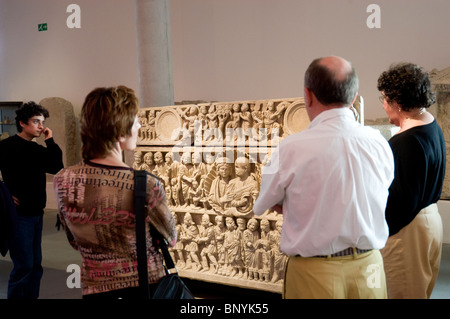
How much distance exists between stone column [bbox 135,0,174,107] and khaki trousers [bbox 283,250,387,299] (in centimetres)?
467

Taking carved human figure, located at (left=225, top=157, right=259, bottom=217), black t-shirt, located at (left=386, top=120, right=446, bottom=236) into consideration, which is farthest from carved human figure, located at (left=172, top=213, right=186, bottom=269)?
black t-shirt, located at (left=386, top=120, right=446, bottom=236)

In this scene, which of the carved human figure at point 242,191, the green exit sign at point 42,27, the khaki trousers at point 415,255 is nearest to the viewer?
the khaki trousers at point 415,255

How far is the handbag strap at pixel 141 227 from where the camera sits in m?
2.09

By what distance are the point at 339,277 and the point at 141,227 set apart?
0.90 metres

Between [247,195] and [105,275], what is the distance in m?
2.79

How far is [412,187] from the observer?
2867 millimetres

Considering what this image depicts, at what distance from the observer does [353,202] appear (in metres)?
2.16

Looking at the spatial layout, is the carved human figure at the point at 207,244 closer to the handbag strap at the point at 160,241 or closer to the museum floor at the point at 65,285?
the museum floor at the point at 65,285

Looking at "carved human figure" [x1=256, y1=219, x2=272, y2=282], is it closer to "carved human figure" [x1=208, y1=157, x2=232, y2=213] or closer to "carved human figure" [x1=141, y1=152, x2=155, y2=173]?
"carved human figure" [x1=208, y1=157, x2=232, y2=213]

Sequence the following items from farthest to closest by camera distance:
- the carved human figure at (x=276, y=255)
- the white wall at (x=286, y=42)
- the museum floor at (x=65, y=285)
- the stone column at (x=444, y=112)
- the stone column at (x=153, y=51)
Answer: the white wall at (x=286, y=42), the stone column at (x=444, y=112), the stone column at (x=153, y=51), the museum floor at (x=65, y=285), the carved human figure at (x=276, y=255)

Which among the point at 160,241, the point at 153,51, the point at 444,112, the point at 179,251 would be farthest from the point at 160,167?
the point at 444,112

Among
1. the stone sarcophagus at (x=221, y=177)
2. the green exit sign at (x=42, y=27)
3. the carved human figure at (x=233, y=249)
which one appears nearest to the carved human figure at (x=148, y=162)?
the stone sarcophagus at (x=221, y=177)

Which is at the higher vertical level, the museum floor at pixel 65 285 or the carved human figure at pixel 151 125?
the carved human figure at pixel 151 125

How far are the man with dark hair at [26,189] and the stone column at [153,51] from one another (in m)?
2.23
